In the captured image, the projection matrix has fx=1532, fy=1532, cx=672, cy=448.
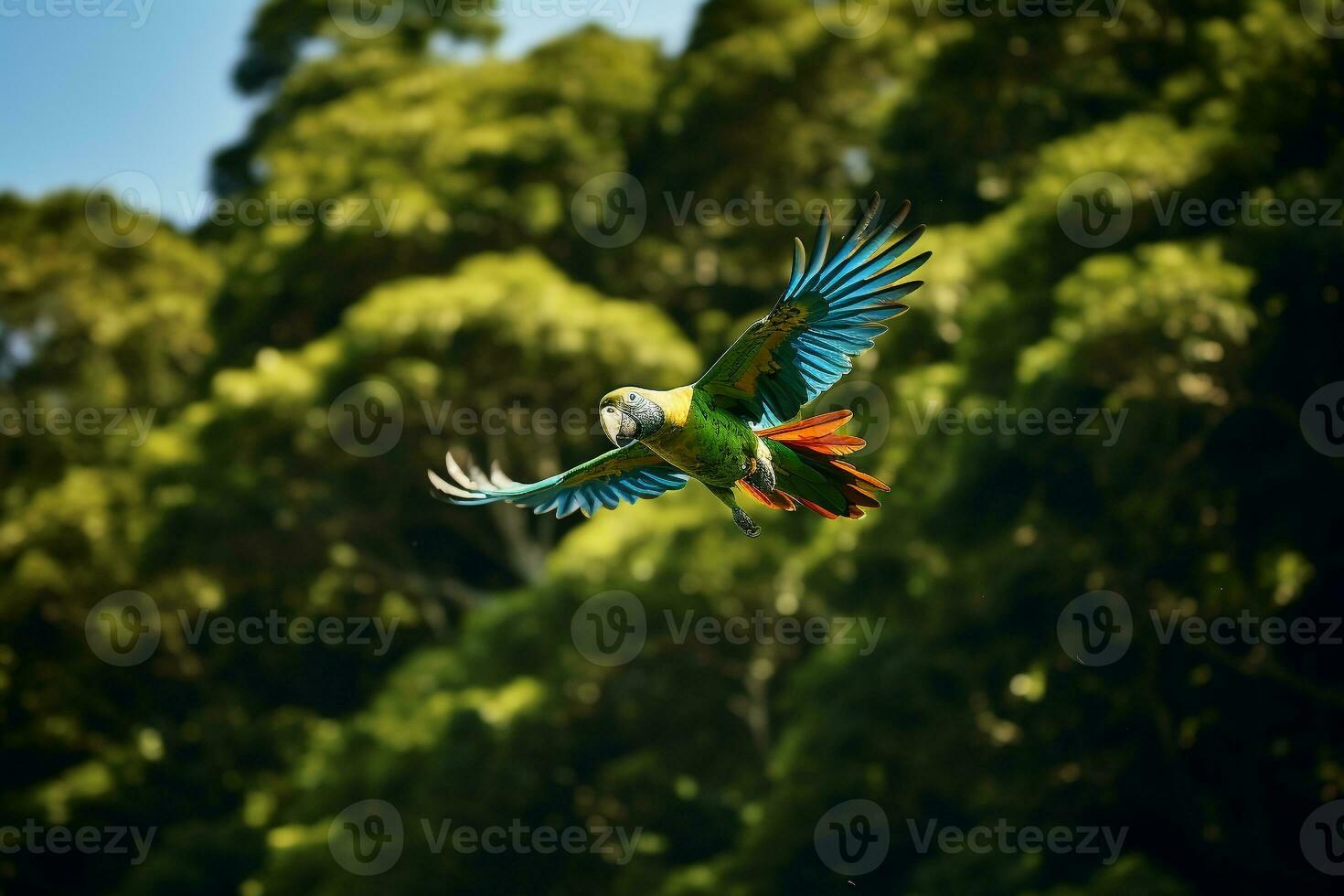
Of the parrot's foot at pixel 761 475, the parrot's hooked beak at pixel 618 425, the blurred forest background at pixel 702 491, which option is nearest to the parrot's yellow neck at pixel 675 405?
the parrot's hooked beak at pixel 618 425

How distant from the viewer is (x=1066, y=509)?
492 inches

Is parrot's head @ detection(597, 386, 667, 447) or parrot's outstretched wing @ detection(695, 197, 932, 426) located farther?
parrot's outstretched wing @ detection(695, 197, 932, 426)

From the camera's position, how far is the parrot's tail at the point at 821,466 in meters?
4.86

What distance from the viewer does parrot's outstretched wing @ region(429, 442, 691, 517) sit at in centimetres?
543

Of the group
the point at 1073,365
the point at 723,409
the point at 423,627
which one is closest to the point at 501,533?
the point at 423,627

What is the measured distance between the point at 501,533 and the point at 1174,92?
9.56 meters

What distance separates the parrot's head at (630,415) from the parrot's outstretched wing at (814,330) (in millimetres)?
551

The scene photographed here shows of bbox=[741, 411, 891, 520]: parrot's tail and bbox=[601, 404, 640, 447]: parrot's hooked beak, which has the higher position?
bbox=[601, 404, 640, 447]: parrot's hooked beak

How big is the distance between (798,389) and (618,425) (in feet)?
3.19

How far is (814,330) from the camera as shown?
501 cm

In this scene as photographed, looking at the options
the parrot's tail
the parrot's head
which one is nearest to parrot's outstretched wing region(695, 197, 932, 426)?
the parrot's tail

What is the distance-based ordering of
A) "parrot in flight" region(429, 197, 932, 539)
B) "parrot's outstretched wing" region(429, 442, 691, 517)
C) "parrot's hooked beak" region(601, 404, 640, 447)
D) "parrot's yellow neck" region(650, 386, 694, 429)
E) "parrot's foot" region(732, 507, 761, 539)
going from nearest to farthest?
"parrot's hooked beak" region(601, 404, 640, 447)
"parrot's yellow neck" region(650, 386, 694, 429)
"parrot in flight" region(429, 197, 932, 539)
"parrot's foot" region(732, 507, 761, 539)
"parrot's outstretched wing" region(429, 442, 691, 517)

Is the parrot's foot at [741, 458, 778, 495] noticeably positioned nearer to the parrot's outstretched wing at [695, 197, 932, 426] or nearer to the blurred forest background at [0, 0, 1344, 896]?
the parrot's outstretched wing at [695, 197, 932, 426]

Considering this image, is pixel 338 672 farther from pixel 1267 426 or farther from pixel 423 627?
pixel 1267 426
